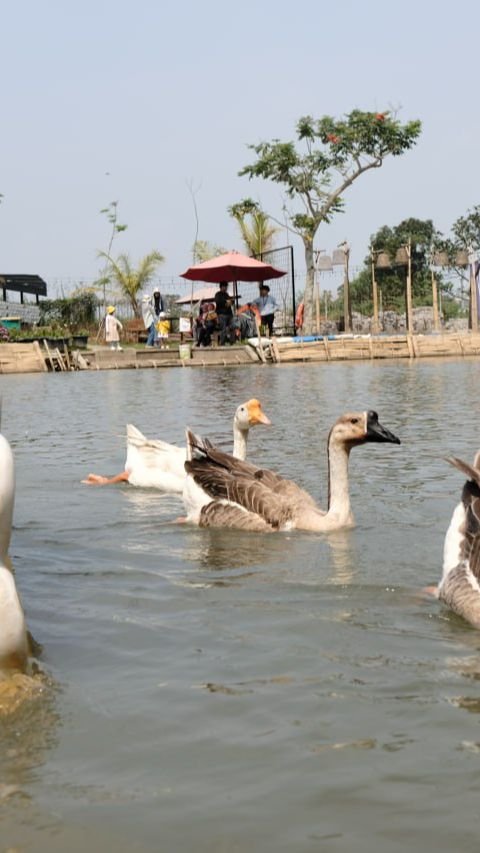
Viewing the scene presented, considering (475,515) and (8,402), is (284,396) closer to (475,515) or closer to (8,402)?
(8,402)

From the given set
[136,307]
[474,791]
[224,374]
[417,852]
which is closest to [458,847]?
[417,852]

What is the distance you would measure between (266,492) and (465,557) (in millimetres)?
2362

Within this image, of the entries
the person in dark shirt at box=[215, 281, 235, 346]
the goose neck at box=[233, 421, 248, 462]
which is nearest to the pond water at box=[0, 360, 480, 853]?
the goose neck at box=[233, 421, 248, 462]

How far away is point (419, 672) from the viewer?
403cm

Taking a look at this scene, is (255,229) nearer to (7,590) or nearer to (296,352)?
(296,352)

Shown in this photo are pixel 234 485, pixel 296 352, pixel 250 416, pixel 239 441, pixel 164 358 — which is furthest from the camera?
pixel 164 358

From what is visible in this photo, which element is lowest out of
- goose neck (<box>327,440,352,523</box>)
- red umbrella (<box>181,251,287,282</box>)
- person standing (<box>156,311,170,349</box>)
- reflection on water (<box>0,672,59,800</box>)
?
reflection on water (<box>0,672,59,800</box>)

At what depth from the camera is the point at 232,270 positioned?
33.4 metres

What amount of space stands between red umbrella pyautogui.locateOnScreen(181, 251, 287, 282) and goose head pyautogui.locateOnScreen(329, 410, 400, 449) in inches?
1001

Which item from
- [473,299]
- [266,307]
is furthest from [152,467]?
[473,299]

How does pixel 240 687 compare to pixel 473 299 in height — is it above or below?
below

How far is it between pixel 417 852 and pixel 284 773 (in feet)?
1.79

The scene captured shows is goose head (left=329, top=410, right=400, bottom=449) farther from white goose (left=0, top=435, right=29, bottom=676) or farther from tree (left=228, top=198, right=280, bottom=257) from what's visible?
tree (left=228, top=198, right=280, bottom=257)

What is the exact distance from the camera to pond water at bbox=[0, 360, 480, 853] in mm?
2852
